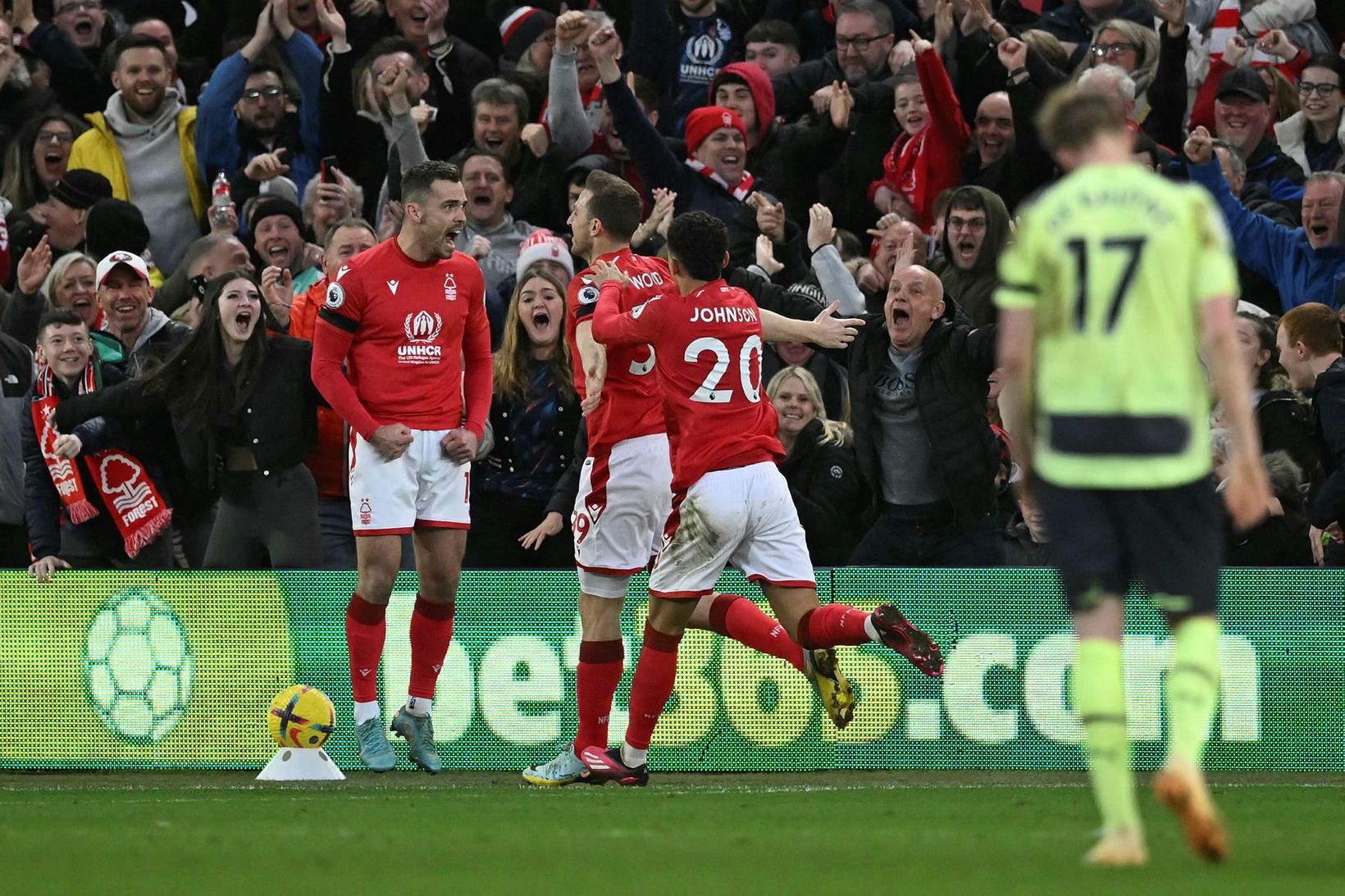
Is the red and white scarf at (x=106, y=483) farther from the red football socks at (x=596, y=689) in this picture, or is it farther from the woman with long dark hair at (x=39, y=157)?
the woman with long dark hair at (x=39, y=157)

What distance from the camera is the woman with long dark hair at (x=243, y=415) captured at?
430 inches

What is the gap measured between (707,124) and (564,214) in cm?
130

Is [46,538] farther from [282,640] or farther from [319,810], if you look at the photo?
[319,810]

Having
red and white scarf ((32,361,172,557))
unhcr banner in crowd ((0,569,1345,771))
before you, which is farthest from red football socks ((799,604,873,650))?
red and white scarf ((32,361,172,557))

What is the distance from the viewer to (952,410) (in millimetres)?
10930

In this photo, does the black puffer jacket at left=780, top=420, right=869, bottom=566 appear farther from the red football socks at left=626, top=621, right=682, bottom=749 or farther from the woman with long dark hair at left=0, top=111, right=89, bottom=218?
the woman with long dark hair at left=0, top=111, right=89, bottom=218

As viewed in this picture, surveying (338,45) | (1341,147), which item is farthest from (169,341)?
(1341,147)

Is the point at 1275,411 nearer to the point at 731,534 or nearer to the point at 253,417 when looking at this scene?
the point at 731,534

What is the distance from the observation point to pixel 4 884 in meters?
5.67

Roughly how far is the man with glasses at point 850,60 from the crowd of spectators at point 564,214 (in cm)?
2

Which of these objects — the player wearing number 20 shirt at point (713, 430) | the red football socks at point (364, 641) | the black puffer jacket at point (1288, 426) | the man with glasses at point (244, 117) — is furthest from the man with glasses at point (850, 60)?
the red football socks at point (364, 641)

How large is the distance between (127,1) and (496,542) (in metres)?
8.41

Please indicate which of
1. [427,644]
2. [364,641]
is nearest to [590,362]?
[427,644]

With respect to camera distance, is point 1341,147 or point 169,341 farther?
point 1341,147
